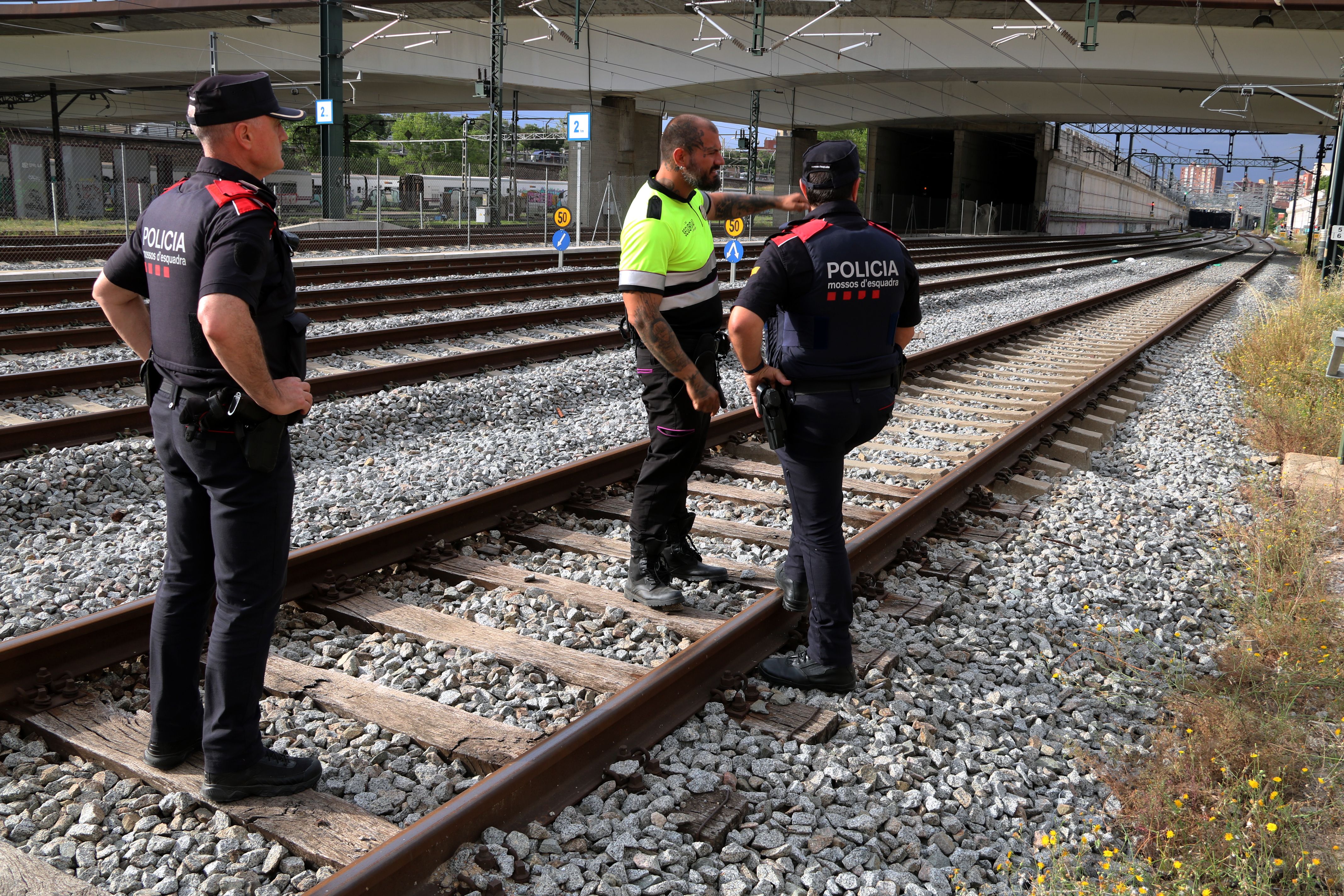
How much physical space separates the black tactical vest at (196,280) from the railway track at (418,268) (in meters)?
7.55

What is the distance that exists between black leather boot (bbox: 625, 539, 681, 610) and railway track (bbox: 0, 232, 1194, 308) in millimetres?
6815

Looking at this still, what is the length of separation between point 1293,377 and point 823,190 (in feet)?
29.7

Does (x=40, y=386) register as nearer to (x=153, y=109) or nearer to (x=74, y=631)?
(x=74, y=631)

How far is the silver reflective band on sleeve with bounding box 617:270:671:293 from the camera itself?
425cm

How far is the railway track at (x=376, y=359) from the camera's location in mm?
7348

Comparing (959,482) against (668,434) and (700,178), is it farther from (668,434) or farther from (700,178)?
(700,178)

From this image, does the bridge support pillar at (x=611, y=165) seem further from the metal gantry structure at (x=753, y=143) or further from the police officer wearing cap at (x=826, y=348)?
the police officer wearing cap at (x=826, y=348)

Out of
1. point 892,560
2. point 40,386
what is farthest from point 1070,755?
point 40,386

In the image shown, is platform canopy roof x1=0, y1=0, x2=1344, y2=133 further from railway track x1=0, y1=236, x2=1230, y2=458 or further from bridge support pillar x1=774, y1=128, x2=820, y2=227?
railway track x1=0, y1=236, x2=1230, y2=458

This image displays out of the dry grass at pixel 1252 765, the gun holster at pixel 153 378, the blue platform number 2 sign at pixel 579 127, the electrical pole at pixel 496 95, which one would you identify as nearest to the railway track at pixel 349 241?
the electrical pole at pixel 496 95

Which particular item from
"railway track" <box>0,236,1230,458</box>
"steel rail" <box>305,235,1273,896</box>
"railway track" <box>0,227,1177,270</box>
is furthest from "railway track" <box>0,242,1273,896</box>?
"railway track" <box>0,227,1177,270</box>

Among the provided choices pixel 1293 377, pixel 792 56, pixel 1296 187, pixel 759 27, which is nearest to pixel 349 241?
pixel 759 27

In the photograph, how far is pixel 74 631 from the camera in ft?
12.6

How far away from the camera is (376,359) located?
10711mm
